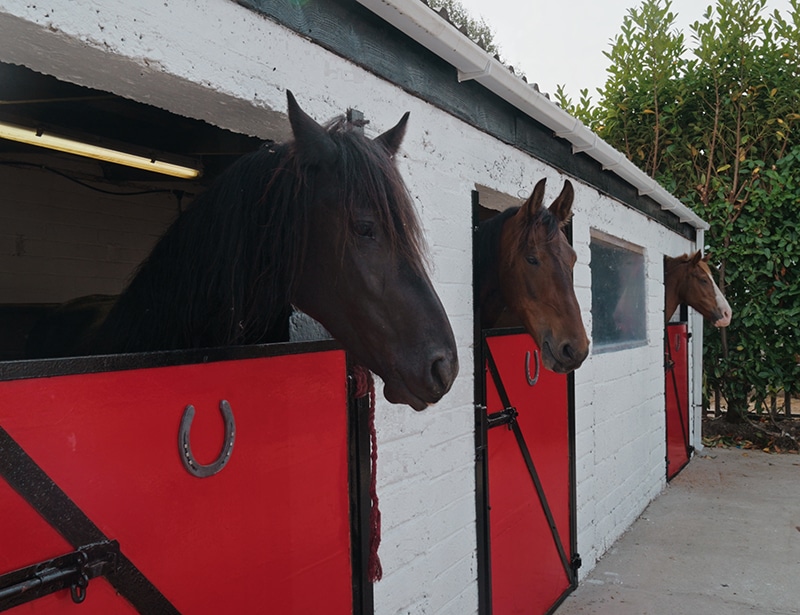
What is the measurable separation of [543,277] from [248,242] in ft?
5.25

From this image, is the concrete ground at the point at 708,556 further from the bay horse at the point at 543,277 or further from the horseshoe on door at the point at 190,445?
the horseshoe on door at the point at 190,445

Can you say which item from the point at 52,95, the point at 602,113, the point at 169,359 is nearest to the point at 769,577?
the point at 169,359

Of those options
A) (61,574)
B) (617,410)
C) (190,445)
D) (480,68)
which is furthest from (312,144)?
(617,410)

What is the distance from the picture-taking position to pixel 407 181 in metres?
2.29

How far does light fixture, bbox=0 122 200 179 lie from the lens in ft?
8.64

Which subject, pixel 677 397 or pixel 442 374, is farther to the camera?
pixel 677 397

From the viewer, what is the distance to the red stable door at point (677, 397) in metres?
6.49

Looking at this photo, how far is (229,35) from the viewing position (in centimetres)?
163

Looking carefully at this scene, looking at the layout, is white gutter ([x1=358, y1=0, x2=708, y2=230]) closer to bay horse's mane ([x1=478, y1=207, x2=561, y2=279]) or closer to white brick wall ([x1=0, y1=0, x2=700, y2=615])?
white brick wall ([x1=0, y1=0, x2=700, y2=615])

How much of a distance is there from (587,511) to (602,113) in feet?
21.3

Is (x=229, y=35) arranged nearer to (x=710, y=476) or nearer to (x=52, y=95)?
(x=52, y=95)

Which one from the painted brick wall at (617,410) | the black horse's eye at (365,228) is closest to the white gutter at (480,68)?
the painted brick wall at (617,410)

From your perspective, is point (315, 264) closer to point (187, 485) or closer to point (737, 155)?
point (187, 485)

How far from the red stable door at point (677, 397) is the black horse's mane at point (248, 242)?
5.63m
